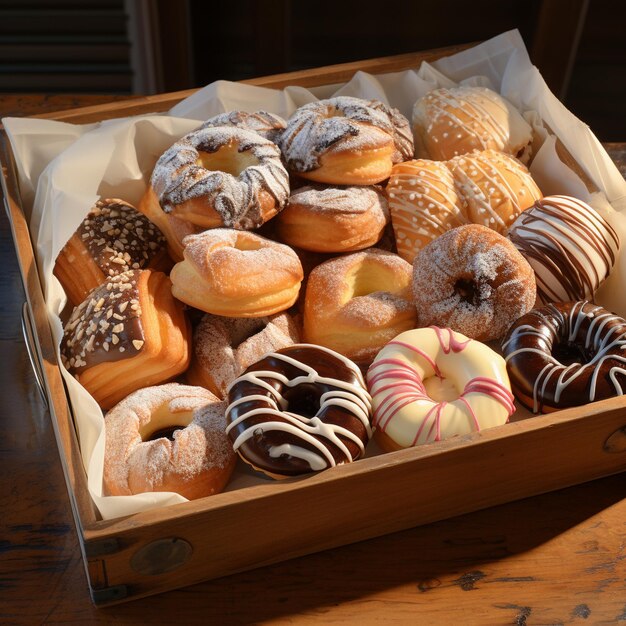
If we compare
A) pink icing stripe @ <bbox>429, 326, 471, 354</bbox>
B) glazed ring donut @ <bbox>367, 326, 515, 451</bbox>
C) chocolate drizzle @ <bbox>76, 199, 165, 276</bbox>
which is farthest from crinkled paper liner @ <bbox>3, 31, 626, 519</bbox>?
pink icing stripe @ <bbox>429, 326, 471, 354</bbox>

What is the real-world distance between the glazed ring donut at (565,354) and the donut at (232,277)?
0.38 metres

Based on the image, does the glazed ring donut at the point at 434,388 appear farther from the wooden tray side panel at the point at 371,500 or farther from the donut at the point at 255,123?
the donut at the point at 255,123

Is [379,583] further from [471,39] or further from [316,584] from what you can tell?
[471,39]

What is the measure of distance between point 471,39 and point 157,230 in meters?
1.83

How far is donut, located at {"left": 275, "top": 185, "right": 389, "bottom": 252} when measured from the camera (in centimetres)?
137

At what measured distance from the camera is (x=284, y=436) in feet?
3.35

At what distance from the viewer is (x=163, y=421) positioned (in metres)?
1.18

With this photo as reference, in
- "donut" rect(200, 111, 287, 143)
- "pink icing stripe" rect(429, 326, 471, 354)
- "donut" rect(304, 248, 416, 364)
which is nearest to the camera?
"pink icing stripe" rect(429, 326, 471, 354)

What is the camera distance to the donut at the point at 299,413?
101 centimetres

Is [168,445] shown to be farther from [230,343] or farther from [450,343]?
[450,343]

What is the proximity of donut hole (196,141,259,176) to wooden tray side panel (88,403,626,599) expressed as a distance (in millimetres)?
671

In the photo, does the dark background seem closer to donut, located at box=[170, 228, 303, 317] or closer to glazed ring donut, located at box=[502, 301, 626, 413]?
donut, located at box=[170, 228, 303, 317]

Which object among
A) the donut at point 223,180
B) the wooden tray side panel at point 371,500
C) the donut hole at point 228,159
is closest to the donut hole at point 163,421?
the wooden tray side panel at point 371,500

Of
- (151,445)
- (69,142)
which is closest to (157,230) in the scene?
(69,142)
